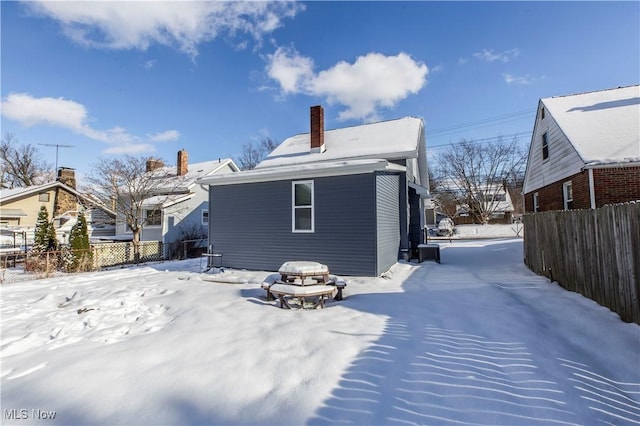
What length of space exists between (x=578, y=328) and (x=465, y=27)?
1123 cm

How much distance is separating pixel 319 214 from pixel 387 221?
2.35 meters

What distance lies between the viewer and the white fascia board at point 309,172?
27.8 feet

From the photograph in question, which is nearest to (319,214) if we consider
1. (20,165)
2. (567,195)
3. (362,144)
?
(362,144)

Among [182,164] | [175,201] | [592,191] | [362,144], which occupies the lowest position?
[592,191]

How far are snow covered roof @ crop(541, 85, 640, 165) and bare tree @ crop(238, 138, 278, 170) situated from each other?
105ft

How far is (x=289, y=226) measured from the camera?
32.1 ft

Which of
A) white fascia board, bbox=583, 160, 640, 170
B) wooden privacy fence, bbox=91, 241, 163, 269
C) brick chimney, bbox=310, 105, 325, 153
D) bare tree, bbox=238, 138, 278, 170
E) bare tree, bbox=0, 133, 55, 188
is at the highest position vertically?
bare tree, bbox=238, 138, 278, 170

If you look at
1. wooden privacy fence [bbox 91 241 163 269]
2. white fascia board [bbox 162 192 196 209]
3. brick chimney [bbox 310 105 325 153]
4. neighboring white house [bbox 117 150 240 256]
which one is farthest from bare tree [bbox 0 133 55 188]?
brick chimney [bbox 310 105 325 153]

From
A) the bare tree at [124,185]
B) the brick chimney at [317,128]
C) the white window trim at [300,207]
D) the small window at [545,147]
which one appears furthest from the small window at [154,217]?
the small window at [545,147]

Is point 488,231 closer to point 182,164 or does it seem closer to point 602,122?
point 602,122

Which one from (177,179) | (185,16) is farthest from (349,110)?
(185,16)

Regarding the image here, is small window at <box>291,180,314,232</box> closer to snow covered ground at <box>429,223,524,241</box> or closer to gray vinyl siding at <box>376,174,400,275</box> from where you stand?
gray vinyl siding at <box>376,174,400,275</box>

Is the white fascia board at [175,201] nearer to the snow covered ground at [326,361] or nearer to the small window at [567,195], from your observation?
the snow covered ground at [326,361]

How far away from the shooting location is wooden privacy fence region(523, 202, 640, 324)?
4348 millimetres
